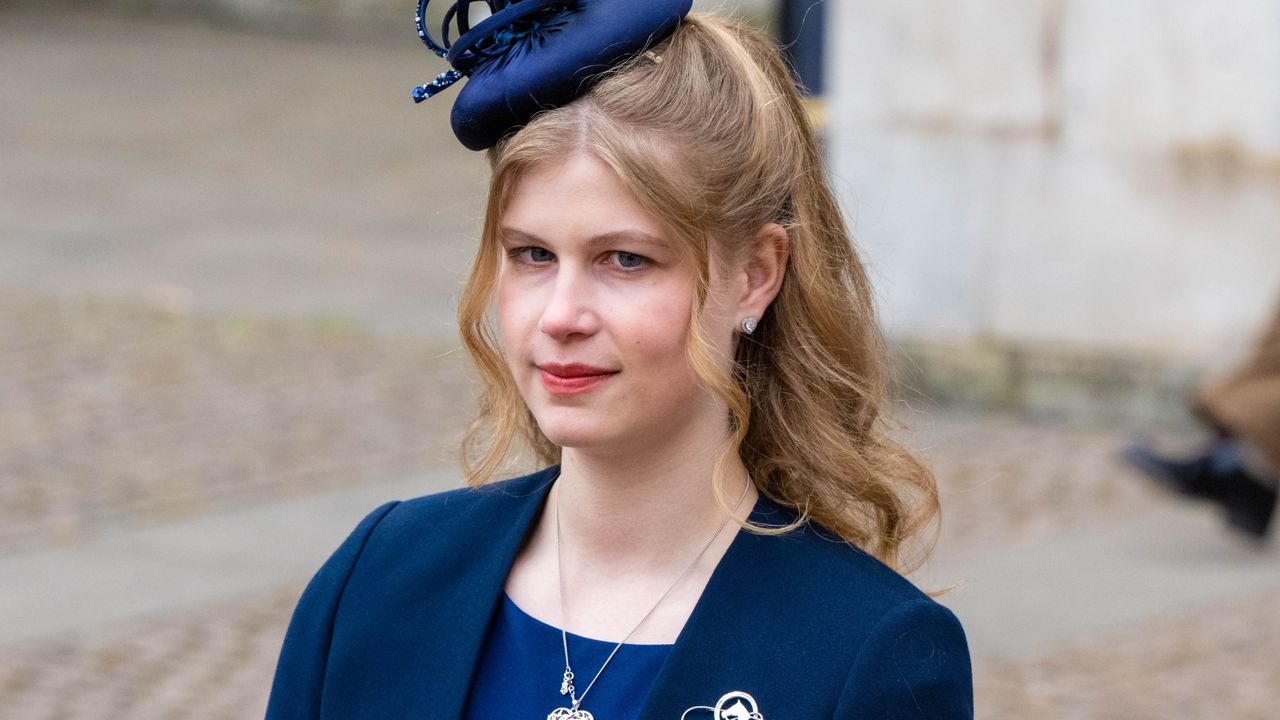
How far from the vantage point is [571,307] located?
6.86 feet

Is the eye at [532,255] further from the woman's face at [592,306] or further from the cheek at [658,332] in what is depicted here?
the cheek at [658,332]

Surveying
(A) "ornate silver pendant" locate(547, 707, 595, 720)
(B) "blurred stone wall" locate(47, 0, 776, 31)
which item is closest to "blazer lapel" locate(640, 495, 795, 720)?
(A) "ornate silver pendant" locate(547, 707, 595, 720)

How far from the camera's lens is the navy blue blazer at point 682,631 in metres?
2.07

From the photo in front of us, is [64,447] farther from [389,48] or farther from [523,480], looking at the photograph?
[389,48]

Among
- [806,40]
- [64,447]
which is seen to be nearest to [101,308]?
[64,447]

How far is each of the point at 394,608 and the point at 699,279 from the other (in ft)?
1.85

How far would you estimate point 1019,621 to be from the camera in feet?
20.0

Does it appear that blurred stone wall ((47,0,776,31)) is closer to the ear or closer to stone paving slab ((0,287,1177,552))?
stone paving slab ((0,287,1177,552))

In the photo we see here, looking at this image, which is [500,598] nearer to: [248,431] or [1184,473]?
[1184,473]

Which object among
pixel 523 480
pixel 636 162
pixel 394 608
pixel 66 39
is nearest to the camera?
pixel 636 162

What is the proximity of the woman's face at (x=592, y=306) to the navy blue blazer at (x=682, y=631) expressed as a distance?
23 cm

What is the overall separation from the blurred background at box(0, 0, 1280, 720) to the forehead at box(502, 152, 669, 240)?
2.68 meters

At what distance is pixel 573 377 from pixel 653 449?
0.57 feet

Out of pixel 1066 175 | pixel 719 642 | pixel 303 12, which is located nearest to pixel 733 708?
pixel 719 642
